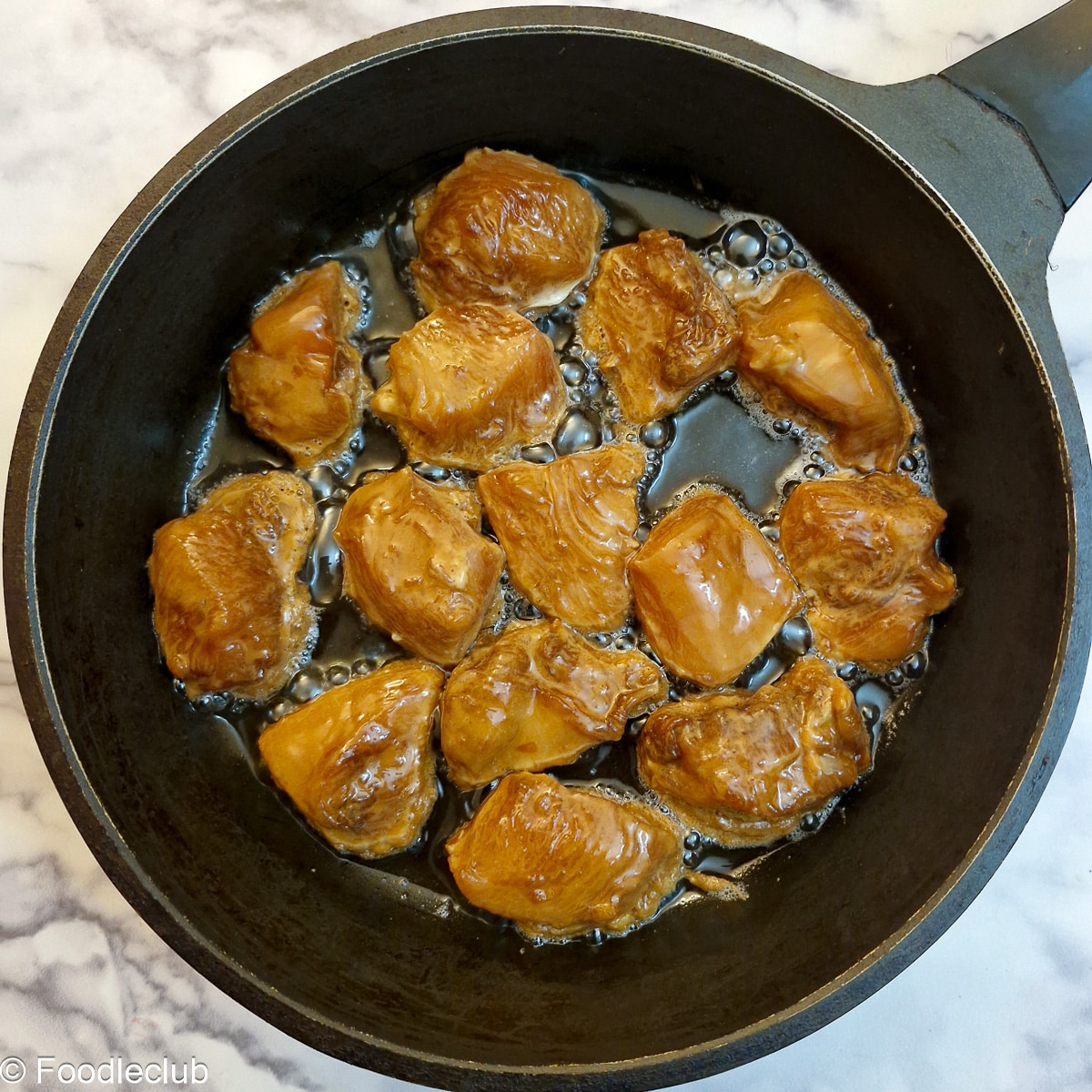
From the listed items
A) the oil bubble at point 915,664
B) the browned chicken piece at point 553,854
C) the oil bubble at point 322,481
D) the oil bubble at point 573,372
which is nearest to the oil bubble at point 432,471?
the oil bubble at point 322,481

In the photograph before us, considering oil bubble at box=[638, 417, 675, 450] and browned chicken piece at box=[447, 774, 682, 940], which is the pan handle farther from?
browned chicken piece at box=[447, 774, 682, 940]

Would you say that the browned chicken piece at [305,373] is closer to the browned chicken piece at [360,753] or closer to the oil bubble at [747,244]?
the browned chicken piece at [360,753]

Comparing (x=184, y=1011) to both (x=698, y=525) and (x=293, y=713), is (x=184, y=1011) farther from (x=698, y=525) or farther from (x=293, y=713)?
(x=698, y=525)

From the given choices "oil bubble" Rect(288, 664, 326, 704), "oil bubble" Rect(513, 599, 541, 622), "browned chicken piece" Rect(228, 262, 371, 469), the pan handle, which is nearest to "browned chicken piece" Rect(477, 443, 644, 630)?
"oil bubble" Rect(513, 599, 541, 622)

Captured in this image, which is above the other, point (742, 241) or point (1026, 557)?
point (742, 241)

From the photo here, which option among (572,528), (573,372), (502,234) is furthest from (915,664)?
(502,234)

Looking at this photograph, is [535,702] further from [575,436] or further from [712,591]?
[575,436]

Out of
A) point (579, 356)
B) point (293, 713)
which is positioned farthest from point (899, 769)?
point (293, 713)
